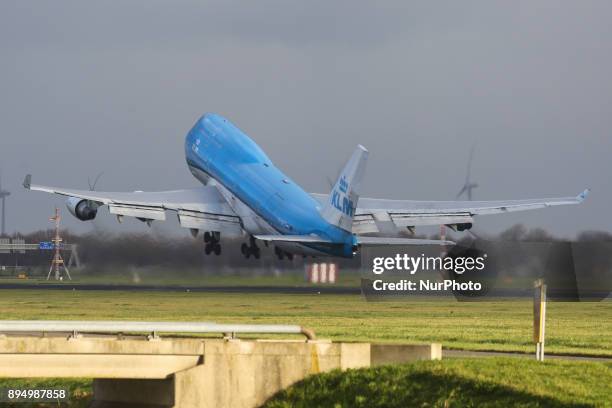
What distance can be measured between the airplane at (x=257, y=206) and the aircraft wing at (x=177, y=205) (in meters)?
0.07

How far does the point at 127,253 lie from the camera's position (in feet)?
347

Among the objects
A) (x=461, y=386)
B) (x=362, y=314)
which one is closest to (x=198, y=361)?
(x=461, y=386)

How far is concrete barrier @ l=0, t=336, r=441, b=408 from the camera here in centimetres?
4488

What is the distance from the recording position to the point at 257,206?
4090 inches

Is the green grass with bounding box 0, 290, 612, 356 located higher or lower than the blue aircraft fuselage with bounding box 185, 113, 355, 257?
lower

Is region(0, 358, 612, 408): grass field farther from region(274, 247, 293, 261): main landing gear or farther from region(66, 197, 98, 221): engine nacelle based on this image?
region(66, 197, 98, 221): engine nacelle

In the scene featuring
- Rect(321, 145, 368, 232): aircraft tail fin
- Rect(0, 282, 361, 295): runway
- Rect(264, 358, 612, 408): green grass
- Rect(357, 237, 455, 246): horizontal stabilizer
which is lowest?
Rect(264, 358, 612, 408): green grass

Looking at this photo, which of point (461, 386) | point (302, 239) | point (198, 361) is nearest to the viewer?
point (461, 386)

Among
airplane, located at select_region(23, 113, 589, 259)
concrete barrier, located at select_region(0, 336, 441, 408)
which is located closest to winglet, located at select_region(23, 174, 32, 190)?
airplane, located at select_region(23, 113, 589, 259)

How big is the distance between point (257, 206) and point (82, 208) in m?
12.9

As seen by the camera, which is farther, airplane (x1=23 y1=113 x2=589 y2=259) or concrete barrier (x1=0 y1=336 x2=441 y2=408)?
airplane (x1=23 y1=113 x2=589 y2=259)

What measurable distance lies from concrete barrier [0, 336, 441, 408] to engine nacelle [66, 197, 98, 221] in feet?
198

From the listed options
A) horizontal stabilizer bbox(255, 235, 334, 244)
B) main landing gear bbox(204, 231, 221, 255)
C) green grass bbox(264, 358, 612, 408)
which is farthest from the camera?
main landing gear bbox(204, 231, 221, 255)

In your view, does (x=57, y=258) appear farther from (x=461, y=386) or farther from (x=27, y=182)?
(x=461, y=386)
